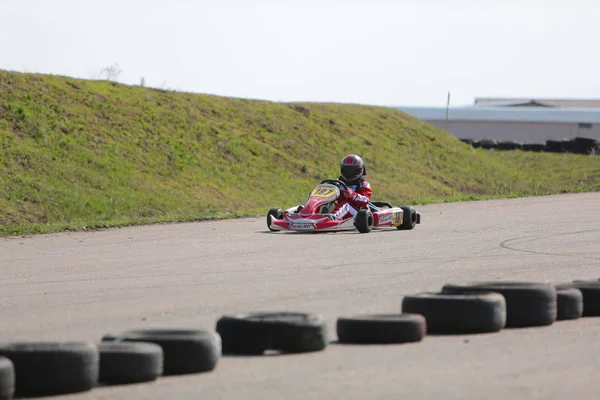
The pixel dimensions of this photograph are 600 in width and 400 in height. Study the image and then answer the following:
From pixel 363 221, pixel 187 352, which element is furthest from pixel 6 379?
pixel 363 221

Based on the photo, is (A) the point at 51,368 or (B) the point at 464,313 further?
(B) the point at 464,313

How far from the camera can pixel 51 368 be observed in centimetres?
626

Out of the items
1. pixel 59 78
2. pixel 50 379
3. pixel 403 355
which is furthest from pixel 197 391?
pixel 59 78

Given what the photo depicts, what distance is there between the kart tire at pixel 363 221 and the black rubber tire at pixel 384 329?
30.4 ft

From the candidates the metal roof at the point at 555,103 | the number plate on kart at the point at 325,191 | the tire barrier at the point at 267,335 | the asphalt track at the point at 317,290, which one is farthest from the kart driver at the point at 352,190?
the metal roof at the point at 555,103

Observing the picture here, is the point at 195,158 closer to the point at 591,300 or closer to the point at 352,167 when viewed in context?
the point at 352,167

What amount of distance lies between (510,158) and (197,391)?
117 ft

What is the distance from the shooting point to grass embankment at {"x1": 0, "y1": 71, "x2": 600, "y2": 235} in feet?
69.9

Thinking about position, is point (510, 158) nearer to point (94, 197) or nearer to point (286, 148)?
point (286, 148)

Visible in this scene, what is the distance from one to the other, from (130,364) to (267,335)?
1218 mm

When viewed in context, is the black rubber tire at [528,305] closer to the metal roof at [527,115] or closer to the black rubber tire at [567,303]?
the black rubber tire at [567,303]

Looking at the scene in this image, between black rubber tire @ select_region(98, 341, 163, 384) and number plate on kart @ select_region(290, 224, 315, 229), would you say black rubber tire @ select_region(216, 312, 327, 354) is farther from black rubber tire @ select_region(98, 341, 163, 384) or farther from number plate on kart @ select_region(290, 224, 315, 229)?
number plate on kart @ select_region(290, 224, 315, 229)

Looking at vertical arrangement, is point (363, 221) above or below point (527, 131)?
below

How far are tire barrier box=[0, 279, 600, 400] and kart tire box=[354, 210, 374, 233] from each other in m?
7.66
